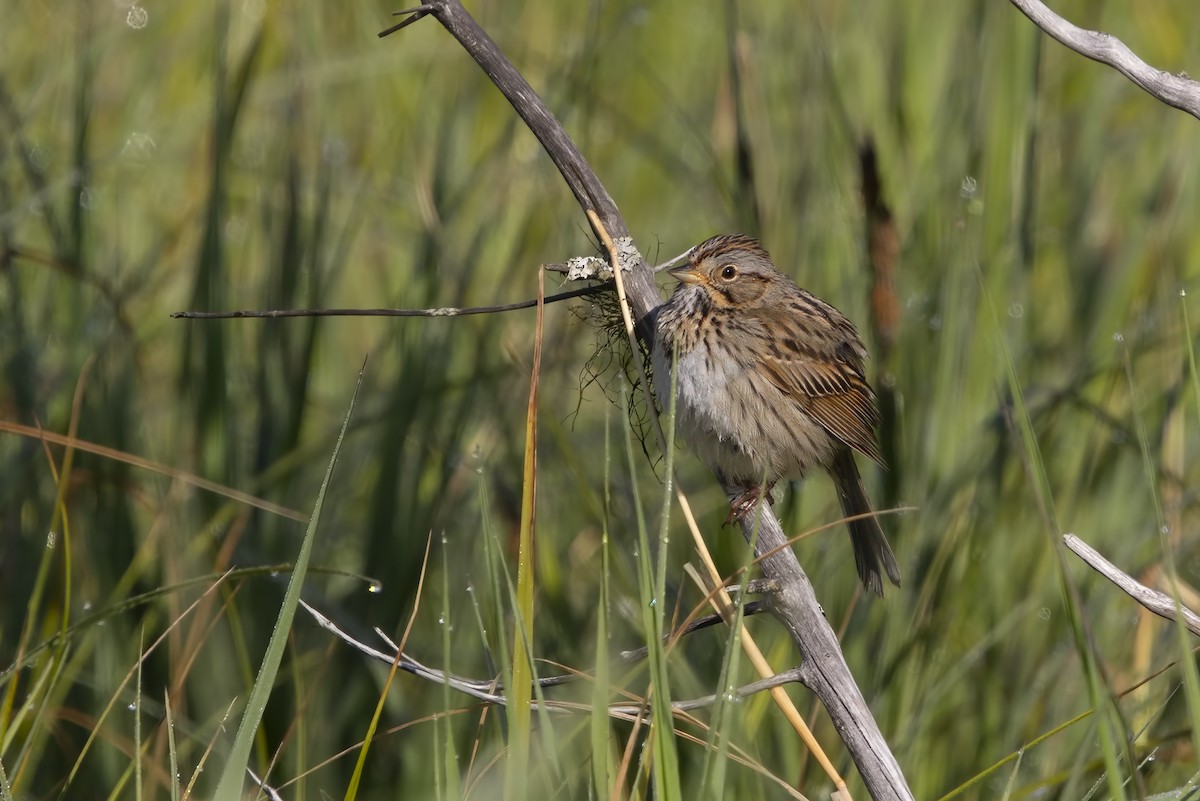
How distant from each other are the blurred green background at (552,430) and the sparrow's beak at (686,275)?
0.79 ft

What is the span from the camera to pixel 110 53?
A: 5738mm

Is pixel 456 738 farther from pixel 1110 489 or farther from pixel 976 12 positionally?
pixel 976 12

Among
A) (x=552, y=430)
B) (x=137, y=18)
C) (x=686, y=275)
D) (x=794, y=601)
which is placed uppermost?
(x=137, y=18)

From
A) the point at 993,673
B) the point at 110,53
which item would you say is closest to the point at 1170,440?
the point at 993,673

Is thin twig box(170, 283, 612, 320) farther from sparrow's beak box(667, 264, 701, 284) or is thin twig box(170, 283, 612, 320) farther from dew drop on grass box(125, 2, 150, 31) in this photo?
dew drop on grass box(125, 2, 150, 31)

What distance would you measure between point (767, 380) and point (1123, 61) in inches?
70.9

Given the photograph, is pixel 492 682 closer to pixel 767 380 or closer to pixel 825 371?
pixel 767 380

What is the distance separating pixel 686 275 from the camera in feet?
11.2

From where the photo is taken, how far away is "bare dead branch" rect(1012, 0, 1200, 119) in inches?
73.0

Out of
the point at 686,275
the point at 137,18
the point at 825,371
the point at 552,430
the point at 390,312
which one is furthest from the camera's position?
the point at 137,18

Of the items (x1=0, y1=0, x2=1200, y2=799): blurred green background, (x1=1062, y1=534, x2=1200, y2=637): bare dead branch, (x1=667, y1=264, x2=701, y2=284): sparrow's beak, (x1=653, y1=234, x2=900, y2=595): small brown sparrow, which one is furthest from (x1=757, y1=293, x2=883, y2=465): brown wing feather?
(x1=1062, y1=534, x2=1200, y2=637): bare dead branch

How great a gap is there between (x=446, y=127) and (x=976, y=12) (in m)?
1.55

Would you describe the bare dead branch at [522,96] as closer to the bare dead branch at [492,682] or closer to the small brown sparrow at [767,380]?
the bare dead branch at [492,682]

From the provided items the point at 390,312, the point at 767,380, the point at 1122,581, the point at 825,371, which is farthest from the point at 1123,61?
the point at 825,371
